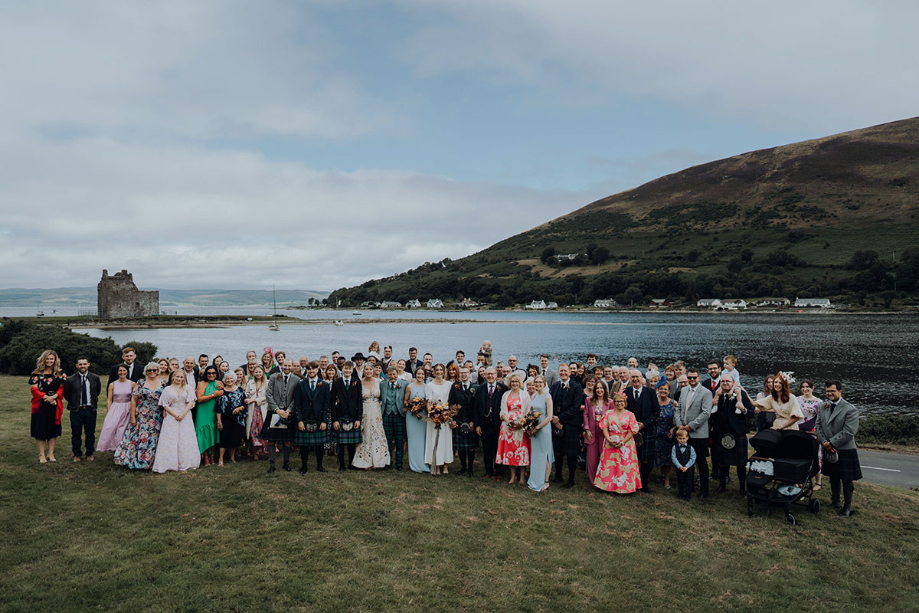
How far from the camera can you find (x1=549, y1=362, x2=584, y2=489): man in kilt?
8.85m

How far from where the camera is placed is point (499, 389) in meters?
9.35

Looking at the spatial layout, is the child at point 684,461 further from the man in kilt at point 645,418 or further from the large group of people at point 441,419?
the man in kilt at point 645,418

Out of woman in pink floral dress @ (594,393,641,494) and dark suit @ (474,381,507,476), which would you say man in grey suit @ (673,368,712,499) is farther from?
dark suit @ (474,381,507,476)

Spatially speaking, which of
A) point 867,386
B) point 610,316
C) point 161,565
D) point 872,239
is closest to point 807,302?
point 872,239

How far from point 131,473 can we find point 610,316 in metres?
128

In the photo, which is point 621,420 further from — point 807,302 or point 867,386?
point 807,302

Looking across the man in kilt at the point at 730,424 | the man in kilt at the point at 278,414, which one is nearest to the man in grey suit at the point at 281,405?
the man in kilt at the point at 278,414

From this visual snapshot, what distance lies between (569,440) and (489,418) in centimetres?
150

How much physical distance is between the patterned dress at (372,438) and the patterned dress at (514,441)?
224cm

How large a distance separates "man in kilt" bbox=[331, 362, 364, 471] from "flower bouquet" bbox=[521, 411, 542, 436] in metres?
2.98

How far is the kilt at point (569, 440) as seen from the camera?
348 inches

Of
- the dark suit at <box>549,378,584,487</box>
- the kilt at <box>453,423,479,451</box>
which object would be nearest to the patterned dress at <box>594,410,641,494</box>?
the dark suit at <box>549,378,584,487</box>

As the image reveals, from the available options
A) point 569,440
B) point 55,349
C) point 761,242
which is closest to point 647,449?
point 569,440

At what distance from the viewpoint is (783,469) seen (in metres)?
7.64
